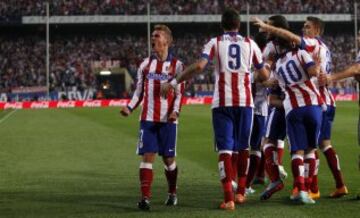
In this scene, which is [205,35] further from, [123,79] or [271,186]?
[271,186]

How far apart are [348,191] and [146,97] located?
316 cm

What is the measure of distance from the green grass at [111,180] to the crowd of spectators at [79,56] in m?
28.7

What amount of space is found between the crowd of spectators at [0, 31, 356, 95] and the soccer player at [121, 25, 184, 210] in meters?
39.3

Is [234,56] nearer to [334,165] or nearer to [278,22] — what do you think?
[278,22]

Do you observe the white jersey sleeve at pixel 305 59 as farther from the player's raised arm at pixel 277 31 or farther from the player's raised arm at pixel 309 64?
A: the player's raised arm at pixel 277 31

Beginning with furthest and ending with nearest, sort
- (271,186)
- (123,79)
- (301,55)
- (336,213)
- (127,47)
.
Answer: (127,47) < (123,79) < (271,186) < (301,55) < (336,213)

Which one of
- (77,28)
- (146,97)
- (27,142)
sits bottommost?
(27,142)

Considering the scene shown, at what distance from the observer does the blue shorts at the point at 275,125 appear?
32.3 feet

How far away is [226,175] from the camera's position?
28.0 ft

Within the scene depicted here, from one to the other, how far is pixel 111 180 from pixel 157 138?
2.77 metres

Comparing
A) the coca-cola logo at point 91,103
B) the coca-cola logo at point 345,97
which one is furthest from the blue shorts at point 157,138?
the coca-cola logo at point 345,97

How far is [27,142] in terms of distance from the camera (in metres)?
18.9

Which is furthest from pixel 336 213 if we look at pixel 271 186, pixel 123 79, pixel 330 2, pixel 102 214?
pixel 330 2

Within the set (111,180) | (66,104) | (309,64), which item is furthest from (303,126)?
(66,104)
